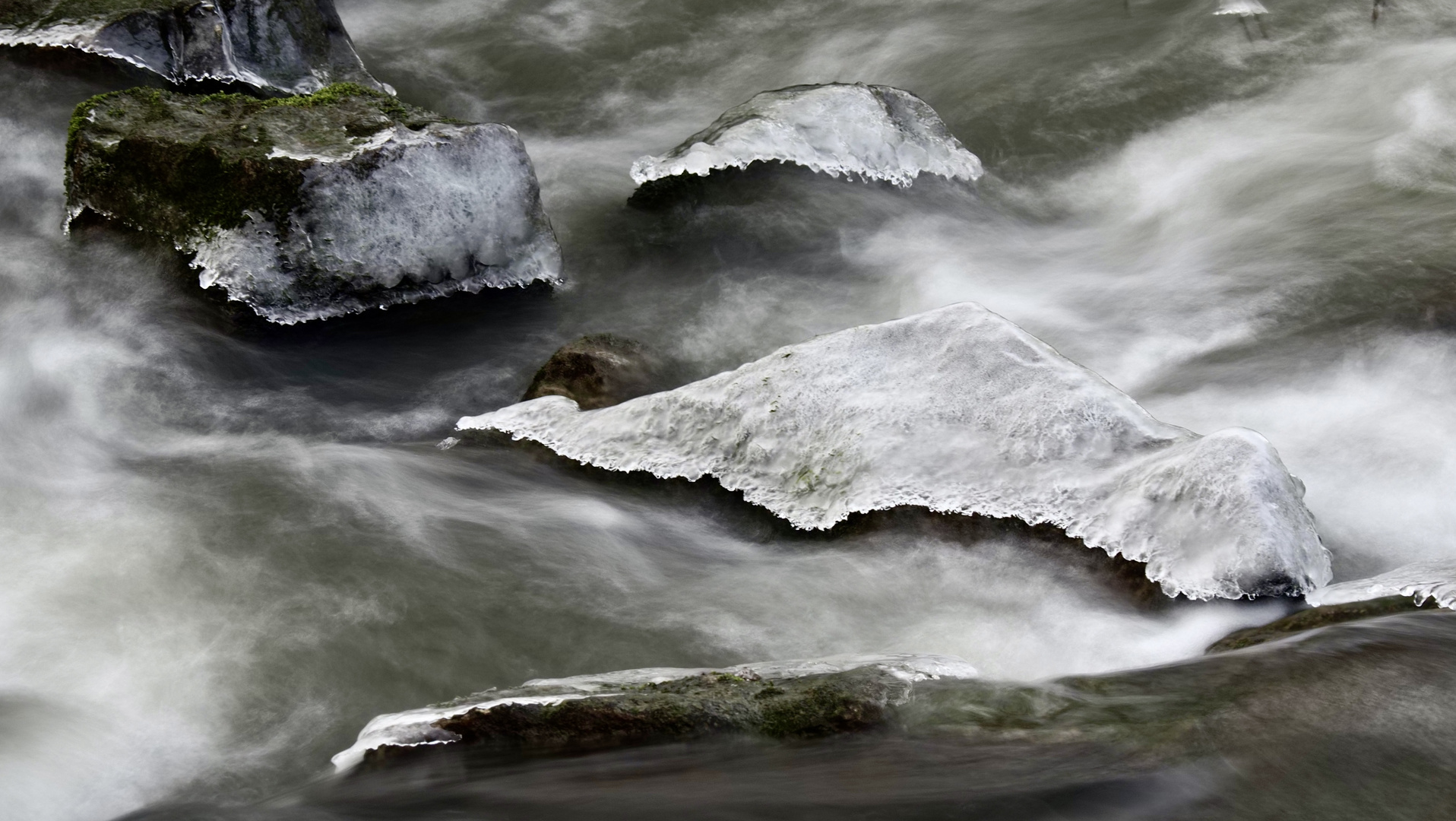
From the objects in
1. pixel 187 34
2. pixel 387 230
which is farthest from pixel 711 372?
pixel 187 34

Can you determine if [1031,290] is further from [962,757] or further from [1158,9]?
[962,757]

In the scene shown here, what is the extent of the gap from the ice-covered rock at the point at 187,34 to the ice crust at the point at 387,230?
72.4 inches

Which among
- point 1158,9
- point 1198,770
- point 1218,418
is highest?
point 1158,9

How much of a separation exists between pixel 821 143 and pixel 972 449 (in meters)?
3.46

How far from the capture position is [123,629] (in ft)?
14.6

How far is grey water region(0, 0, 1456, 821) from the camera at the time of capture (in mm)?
3377

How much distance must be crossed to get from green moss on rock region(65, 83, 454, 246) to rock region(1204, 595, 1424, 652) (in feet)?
15.8


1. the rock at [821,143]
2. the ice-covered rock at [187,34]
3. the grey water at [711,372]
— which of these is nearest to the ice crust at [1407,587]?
the grey water at [711,372]

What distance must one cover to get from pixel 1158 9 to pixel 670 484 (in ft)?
20.1

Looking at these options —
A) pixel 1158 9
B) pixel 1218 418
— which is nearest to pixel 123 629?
pixel 1218 418

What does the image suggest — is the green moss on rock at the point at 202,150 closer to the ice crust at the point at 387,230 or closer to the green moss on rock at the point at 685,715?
the ice crust at the point at 387,230

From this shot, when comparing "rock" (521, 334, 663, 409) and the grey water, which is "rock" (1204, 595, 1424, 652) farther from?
"rock" (521, 334, 663, 409)

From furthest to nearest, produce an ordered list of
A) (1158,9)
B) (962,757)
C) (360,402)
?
(1158,9)
(360,402)
(962,757)

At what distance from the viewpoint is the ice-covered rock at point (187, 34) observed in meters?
7.95
